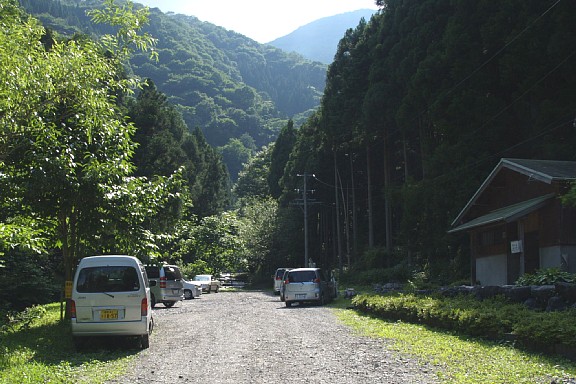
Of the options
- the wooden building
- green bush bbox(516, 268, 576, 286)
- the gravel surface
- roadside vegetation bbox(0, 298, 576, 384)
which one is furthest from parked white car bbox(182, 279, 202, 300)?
green bush bbox(516, 268, 576, 286)

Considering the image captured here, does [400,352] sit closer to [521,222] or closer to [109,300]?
[109,300]

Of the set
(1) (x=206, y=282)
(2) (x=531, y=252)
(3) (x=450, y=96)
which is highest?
(3) (x=450, y=96)

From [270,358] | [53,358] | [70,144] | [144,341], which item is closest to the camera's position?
[270,358]

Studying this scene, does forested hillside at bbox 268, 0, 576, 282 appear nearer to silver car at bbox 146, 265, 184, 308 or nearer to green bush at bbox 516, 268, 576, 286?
green bush at bbox 516, 268, 576, 286

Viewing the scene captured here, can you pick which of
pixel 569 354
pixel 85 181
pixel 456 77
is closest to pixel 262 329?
pixel 85 181

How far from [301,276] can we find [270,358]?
53.1 feet

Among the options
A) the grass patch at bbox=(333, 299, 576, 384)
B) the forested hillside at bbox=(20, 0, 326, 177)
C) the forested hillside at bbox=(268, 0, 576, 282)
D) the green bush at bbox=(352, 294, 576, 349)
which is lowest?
the grass patch at bbox=(333, 299, 576, 384)

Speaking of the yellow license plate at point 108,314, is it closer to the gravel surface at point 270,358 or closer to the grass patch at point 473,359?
the gravel surface at point 270,358

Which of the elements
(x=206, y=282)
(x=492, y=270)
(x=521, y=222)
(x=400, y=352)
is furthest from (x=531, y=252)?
(x=206, y=282)

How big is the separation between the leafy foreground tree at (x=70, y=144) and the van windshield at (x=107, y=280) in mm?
1131

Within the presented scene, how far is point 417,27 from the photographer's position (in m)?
33.7

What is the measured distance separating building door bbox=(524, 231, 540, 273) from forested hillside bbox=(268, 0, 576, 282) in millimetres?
6245

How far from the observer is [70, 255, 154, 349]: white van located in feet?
39.7

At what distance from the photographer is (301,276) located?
2681cm
